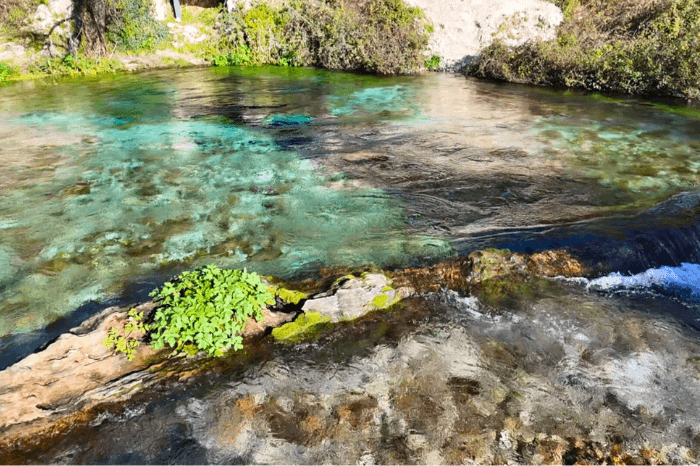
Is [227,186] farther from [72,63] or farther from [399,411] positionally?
[72,63]

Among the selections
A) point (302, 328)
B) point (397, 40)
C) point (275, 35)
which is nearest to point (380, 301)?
point (302, 328)

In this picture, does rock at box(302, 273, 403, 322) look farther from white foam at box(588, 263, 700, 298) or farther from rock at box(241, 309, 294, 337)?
white foam at box(588, 263, 700, 298)

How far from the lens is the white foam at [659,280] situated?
18.5 ft

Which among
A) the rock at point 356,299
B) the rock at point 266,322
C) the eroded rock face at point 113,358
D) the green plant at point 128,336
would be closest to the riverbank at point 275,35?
the eroded rock face at point 113,358

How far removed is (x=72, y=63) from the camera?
18.9m

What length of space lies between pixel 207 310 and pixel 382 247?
9.31ft

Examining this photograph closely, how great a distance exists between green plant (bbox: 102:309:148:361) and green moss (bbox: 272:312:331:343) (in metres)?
1.31

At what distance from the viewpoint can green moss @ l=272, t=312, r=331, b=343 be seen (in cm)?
469

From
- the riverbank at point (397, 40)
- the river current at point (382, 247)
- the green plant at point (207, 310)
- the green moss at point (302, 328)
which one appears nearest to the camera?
the river current at point (382, 247)

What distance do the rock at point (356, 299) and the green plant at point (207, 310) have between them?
0.64 metres

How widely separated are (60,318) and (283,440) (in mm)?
3195

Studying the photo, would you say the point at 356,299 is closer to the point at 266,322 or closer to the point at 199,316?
the point at 266,322

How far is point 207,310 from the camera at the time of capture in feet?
14.6

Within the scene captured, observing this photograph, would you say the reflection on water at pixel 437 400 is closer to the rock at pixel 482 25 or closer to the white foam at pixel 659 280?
the white foam at pixel 659 280
